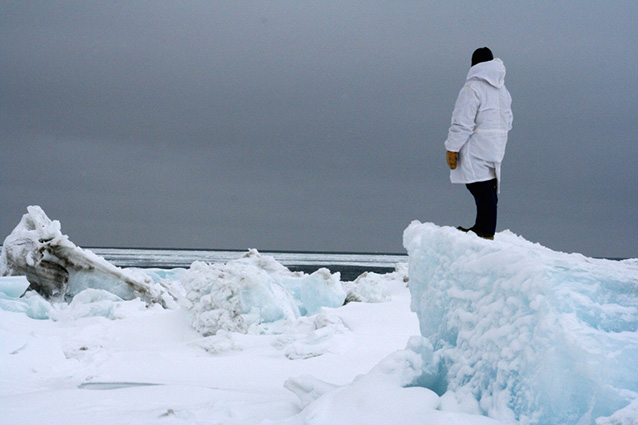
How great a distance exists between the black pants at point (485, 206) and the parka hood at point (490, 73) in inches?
28.0

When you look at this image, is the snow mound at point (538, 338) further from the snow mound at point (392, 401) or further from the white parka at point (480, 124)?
the white parka at point (480, 124)

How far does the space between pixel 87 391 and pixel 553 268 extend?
131 inches

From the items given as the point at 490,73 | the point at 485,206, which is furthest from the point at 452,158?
the point at 490,73

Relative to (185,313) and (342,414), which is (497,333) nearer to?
(342,414)

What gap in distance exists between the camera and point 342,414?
2717 mm

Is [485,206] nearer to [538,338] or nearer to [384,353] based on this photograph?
[538,338]

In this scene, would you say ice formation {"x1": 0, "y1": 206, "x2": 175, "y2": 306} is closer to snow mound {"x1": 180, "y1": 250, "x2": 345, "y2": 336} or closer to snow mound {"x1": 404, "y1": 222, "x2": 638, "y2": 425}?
snow mound {"x1": 180, "y1": 250, "x2": 345, "y2": 336}

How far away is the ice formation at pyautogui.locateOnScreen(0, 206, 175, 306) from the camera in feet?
33.7

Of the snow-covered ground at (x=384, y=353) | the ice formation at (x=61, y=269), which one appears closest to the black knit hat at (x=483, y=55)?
the snow-covered ground at (x=384, y=353)

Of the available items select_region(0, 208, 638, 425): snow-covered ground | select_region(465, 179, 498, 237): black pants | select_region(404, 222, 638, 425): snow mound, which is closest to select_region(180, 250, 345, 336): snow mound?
select_region(0, 208, 638, 425): snow-covered ground

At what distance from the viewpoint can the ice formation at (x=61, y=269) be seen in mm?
Result: 10258

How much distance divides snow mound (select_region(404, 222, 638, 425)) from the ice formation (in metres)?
8.38

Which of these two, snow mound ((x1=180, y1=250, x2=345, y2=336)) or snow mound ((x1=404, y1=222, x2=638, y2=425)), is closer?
snow mound ((x1=404, y1=222, x2=638, y2=425))

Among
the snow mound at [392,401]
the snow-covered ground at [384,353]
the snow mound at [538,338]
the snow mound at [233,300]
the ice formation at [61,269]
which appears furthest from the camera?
the ice formation at [61,269]
